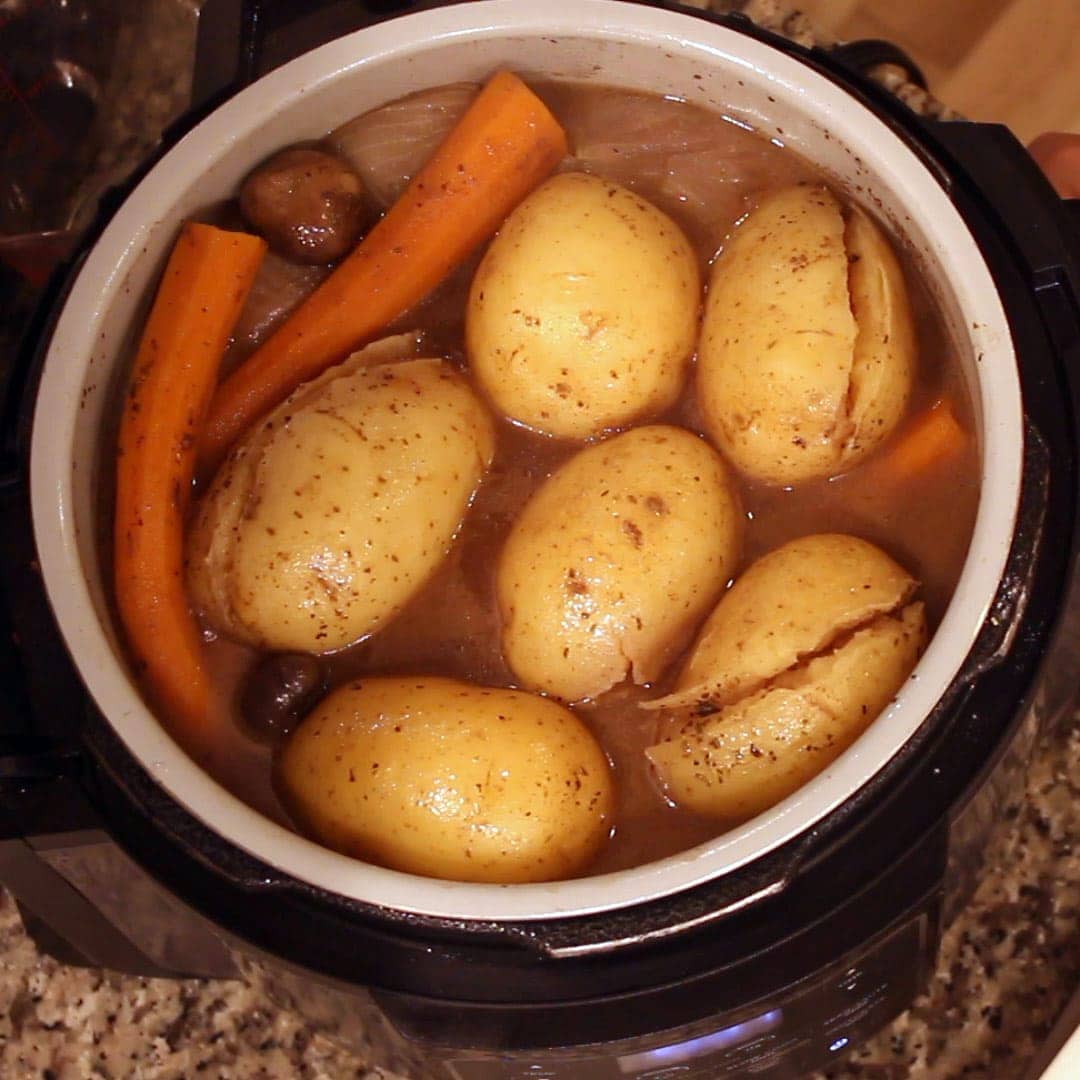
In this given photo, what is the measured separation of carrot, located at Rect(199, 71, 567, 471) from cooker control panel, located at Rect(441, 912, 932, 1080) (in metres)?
0.43

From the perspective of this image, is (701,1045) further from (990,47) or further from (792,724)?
(990,47)

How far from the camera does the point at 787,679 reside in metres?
0.69

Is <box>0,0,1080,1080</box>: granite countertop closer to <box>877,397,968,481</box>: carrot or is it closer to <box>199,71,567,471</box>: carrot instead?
<box>877,397,968,481</box>: carrot

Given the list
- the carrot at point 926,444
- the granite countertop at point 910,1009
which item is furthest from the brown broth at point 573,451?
the granite countertop at point 910,1009

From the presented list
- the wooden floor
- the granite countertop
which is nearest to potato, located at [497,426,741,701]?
the granite countertop

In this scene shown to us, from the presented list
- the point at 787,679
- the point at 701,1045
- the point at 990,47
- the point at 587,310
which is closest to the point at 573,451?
the point at 587,310

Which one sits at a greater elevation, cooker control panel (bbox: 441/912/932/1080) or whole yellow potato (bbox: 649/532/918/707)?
whole yellow potato (bbox: 649/532/918/707)

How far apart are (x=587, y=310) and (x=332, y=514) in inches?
8.1

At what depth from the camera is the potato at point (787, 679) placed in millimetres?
679

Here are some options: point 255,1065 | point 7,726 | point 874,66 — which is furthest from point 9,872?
point 874,66

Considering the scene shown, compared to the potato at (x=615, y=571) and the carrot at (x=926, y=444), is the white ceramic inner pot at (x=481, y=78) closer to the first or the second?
the carrot at (x=926, y=444)

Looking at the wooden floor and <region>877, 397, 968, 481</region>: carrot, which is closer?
<region>877, 397, 968, 481</region>: carrot

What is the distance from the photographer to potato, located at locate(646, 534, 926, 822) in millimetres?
679

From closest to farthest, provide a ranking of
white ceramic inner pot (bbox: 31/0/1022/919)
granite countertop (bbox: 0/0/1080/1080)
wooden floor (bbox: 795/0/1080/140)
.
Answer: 1. white ceramic inner pot (bbox: 31/0/1022/919)
2. granite countertop (bbox: 0/0/1080/1080)
3. wooden floor (bbox: 795/0/1080/140)
